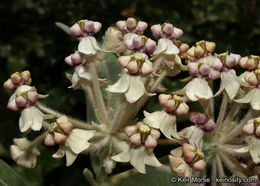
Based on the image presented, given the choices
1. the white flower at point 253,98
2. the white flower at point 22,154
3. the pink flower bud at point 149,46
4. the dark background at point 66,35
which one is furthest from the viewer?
the dark background at point 66,35

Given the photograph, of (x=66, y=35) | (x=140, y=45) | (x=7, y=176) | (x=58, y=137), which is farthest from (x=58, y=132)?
(x=66, y=35)

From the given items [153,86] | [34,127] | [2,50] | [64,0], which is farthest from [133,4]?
[34,127]

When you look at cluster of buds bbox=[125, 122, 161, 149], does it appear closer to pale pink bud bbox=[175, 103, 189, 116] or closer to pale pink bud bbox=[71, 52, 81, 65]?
pale pink bud bbox=[175, 103, 189, 116]

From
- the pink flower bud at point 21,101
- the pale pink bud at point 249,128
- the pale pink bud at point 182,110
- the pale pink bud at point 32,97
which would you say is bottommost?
the pink flower bud at point 21,101

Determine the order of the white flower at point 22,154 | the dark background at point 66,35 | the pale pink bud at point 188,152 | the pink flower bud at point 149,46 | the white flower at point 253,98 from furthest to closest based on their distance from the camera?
the dark background at point 66,35
the white flower at point 22,154
the pink flower bud at point 149,46
the white flower at point 253,98
the pale pink bud at point 188,152

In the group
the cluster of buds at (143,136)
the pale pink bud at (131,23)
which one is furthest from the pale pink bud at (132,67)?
the pale pink bud at (131,23)

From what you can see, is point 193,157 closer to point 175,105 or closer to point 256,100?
point 175,105

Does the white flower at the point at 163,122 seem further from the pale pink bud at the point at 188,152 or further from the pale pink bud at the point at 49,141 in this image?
the pale pink bud at the point at 49,141
